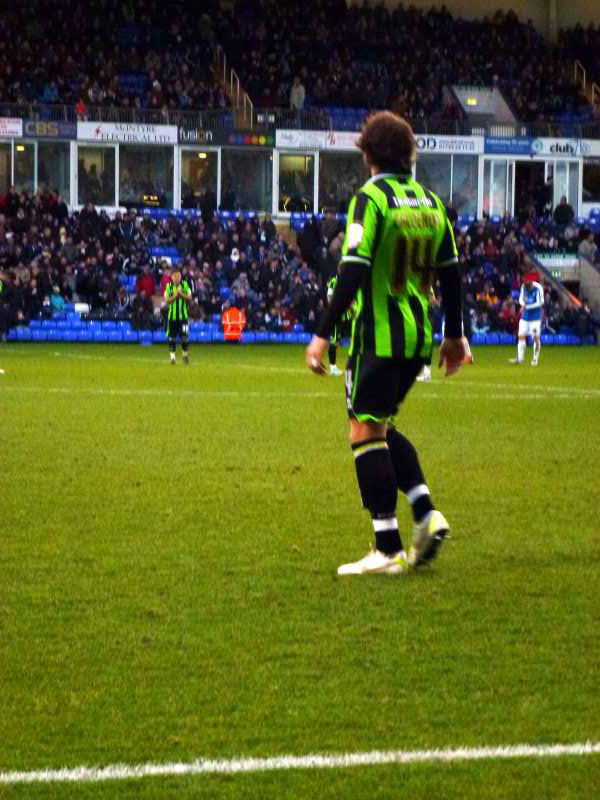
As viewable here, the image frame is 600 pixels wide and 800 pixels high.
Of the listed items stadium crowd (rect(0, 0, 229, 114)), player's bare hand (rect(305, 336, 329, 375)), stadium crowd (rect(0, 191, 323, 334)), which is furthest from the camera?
stadium crowd (rect(0, 0, 229, 114))

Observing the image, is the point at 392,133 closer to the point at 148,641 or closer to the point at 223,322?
the point at 148,641

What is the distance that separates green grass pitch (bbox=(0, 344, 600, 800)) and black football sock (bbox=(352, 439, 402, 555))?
23 cm

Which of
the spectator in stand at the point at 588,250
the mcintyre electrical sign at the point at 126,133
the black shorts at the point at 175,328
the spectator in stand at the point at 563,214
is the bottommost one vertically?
the black shorts at the point at 175,328

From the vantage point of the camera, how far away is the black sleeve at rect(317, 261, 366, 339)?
6770mm

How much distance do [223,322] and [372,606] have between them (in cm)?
3452

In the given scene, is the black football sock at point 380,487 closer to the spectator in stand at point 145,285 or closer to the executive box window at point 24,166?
the spectator in stand at point 145,285

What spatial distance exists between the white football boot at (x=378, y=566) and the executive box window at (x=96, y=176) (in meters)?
43.5

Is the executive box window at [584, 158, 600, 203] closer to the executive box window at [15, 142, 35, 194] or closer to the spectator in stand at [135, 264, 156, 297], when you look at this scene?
the executive box window at [15, 142, 35, 194]

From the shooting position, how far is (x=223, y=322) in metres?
40.8

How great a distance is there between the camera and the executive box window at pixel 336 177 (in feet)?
173

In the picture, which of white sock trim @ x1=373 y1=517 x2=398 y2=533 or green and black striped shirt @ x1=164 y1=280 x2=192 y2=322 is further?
green and black striped shirt @ x1=164 y1=280 x2=192 y2=322

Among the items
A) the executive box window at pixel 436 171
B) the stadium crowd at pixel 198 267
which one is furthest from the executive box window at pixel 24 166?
the executive box window at pixel 436 171

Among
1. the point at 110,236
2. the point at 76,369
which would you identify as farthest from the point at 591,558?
the point at 110,236

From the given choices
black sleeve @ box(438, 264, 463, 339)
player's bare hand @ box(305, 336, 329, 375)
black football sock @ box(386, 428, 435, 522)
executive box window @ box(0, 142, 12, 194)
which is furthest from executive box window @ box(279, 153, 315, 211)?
player's bare hand @ box(305, 336, 329, 375)
